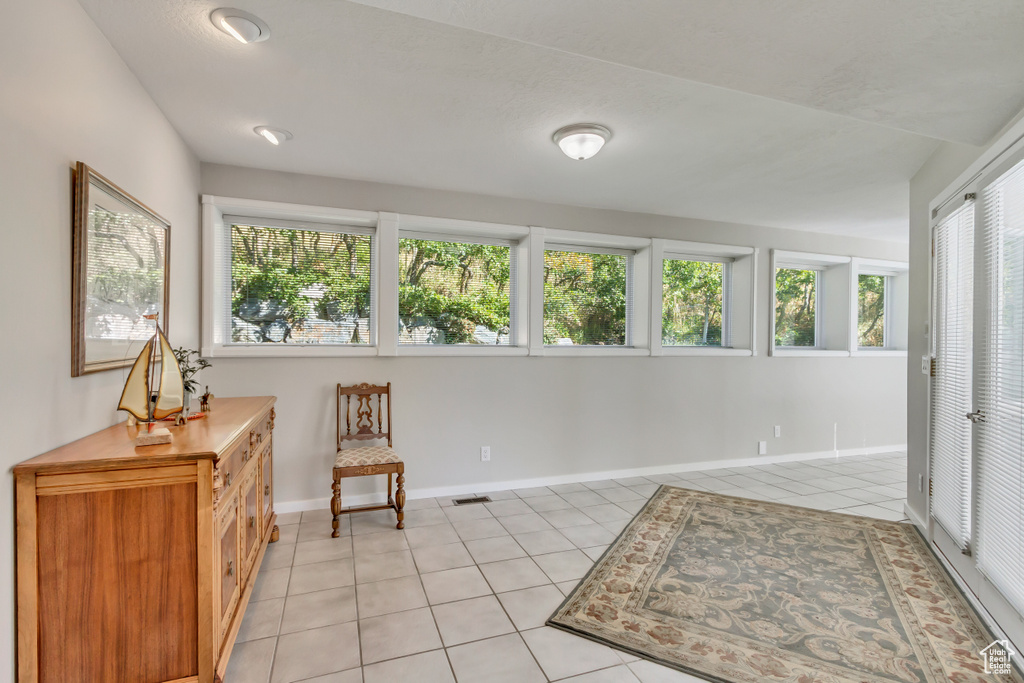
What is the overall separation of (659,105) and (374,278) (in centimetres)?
237

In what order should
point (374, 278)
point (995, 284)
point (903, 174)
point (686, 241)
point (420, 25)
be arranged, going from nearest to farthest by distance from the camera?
point (420, 25) < point (995, 284) < point (903, 174) < point (374, 278) < point (686, 241)

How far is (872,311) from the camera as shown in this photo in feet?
19.0

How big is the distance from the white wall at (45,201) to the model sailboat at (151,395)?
0.59ft

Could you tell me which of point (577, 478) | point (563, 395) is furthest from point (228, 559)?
point (577, 478)

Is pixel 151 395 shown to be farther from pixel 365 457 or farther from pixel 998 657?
pixel 998 657

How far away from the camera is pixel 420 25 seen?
1.84m

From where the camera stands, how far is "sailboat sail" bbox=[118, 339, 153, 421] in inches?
70.7

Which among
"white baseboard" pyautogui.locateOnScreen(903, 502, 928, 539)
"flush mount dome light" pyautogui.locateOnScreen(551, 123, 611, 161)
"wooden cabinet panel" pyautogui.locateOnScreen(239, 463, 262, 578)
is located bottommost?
"white baseboard" pyautogui.locateOnScreen(903, 502, 928, 539)

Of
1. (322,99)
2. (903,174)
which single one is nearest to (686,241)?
(903,174)

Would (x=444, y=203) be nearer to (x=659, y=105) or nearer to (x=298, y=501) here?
(x=659, y=105)

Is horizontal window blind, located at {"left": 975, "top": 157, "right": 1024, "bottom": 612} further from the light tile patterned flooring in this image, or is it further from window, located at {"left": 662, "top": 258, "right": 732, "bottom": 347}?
window, located at {"left": 662, "top": 258, "right": 732, "bottom": 347}

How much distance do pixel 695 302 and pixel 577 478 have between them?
2.22 metres

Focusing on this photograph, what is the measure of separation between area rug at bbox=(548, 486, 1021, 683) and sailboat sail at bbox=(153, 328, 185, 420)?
6.10ft

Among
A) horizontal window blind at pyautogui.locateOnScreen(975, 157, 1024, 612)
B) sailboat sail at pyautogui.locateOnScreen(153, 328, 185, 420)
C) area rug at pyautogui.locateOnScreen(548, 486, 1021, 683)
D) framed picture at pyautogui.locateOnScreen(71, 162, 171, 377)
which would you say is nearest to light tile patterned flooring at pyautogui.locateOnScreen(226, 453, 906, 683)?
area rug at pyautogui.locateOnScreen(548, 486, 1021, 683)
